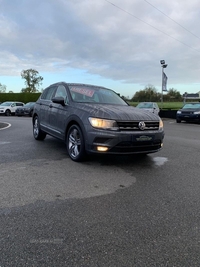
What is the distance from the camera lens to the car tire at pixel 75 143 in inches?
197

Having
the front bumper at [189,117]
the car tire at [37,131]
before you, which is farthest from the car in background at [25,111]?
the car tire at [37,131]

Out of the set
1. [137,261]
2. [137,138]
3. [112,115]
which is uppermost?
[112,115]

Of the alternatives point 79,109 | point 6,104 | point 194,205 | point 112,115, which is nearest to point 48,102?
point 79,109

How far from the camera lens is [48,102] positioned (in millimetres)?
6918

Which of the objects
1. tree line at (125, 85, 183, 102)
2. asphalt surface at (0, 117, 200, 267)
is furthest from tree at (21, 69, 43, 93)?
asphalt surface at (0, 117, 200, 267)

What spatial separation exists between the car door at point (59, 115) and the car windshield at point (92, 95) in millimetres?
246

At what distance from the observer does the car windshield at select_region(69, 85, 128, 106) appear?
5850 mm

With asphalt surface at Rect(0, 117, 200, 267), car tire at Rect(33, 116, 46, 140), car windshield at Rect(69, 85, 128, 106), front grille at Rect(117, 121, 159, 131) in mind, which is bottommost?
asphalt surface at Rect(0, 117, 200, 267)

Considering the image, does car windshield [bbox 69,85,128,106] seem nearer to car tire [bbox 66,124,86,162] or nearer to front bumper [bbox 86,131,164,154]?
car tire [bbox 66,124,86,162]

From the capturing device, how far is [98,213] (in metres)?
2.98

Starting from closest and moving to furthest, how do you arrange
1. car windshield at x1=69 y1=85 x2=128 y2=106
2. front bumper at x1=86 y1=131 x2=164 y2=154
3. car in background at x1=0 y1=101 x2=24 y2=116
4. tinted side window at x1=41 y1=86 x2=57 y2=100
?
front bumper at x1=86 y1=131 x2=164 y2=154 < car windshield at x1=69 y1=85 x2=128 y2=106 < tinted side window at x1=41 y1=86 x2=57 y2=100 < car in background at x1=0 y1=101 x2=24 y2=116

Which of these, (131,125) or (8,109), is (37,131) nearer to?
(131,125)

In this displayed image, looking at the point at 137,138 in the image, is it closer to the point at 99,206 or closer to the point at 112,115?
the point at 112,115

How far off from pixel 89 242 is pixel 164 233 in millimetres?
817
